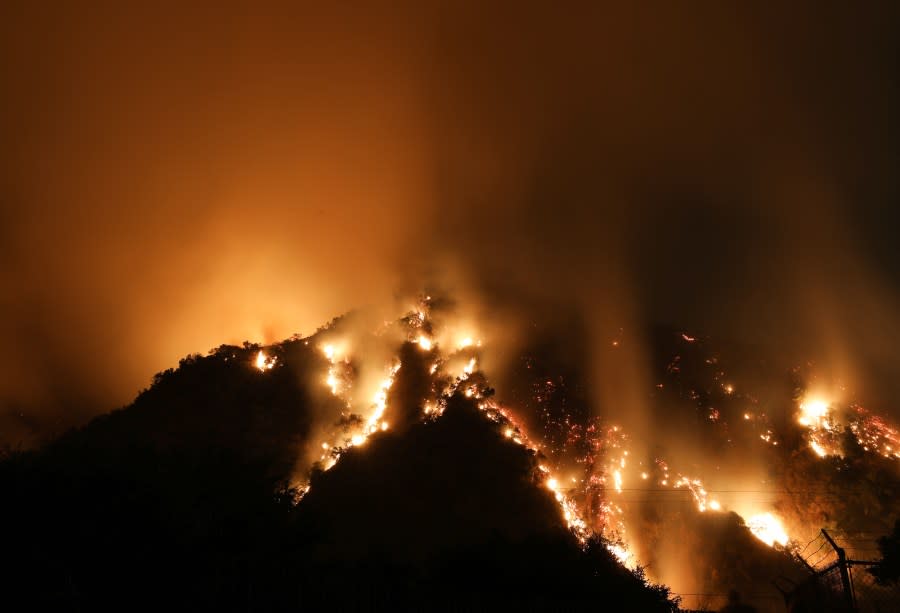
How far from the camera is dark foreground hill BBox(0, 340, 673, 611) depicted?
12.9 m

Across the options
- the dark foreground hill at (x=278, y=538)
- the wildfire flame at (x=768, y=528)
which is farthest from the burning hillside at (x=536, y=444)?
the dark foreground hill at (x=278, y=538)

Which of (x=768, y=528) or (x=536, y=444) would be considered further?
(x=536, y=444)

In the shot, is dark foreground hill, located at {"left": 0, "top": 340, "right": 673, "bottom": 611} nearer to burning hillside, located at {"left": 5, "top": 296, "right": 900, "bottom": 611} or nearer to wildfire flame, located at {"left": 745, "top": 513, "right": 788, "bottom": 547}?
burning hillside, located at {"left": 5, "top": 296, "right": 900, "bottom": 611}

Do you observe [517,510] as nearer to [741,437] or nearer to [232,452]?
[232,452]

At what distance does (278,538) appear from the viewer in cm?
1580

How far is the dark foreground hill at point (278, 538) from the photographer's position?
12.9 metres

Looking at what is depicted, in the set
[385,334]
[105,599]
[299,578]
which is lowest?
[105,599]

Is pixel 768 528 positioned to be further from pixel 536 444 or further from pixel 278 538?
pixel 278 538

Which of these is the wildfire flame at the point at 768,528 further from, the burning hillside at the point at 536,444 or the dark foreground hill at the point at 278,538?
the dark foreground hill at the point at 278,538

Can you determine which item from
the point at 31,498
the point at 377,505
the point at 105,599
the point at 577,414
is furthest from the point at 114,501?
the point at 577,414

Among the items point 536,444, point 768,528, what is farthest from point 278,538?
point 768,528

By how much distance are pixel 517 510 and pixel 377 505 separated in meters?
9.96

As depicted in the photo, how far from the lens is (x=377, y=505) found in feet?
123

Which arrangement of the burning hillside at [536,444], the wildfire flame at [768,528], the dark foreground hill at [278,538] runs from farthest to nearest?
the wildfire flame at [768,528], the burning hillside at [536,444], the dark foreground hill at [278,538]
